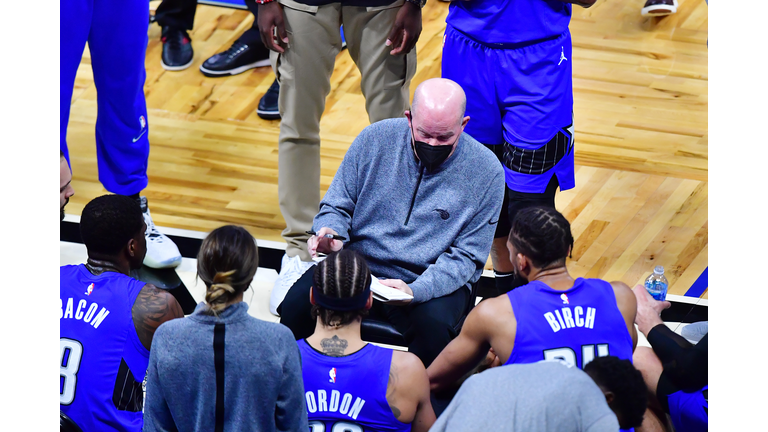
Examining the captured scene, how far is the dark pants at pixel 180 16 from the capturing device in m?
5.37

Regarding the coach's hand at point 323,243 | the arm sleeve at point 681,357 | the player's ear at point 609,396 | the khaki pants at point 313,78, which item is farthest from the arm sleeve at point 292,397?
the khaki pants at point 313,78

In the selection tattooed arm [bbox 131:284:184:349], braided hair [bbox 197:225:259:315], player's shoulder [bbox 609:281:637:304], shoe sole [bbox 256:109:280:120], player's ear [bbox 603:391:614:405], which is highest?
braided hair [bbox 197:225:259:315]

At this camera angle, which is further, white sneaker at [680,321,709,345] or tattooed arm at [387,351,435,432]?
white sneaker at [680,321,709,345]

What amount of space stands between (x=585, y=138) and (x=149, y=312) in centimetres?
302

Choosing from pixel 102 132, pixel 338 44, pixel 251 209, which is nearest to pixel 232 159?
pixel 251 209

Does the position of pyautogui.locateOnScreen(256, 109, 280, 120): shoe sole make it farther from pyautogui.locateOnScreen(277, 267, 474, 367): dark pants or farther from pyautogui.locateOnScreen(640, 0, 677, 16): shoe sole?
pyautogui.locateOnScreen(640, 0, 677, 16): shoe sole

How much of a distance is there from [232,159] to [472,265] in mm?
2102

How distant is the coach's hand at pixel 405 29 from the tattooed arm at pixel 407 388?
1.51 meters

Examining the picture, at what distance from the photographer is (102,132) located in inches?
145

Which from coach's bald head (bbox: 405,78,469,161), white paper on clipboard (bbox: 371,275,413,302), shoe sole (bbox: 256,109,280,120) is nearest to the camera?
white paper on clipboard (bbox: 371,275,413,302)

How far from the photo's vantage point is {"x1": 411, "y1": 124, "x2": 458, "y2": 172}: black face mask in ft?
9.11

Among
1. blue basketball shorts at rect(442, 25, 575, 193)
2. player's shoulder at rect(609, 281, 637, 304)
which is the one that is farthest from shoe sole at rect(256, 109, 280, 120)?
player's shoulder at rect(609, 281, 637, 304)

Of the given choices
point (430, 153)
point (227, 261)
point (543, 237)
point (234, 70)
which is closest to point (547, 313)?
point (543, 237)

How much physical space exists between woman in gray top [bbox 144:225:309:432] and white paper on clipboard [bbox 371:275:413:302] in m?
0.63
